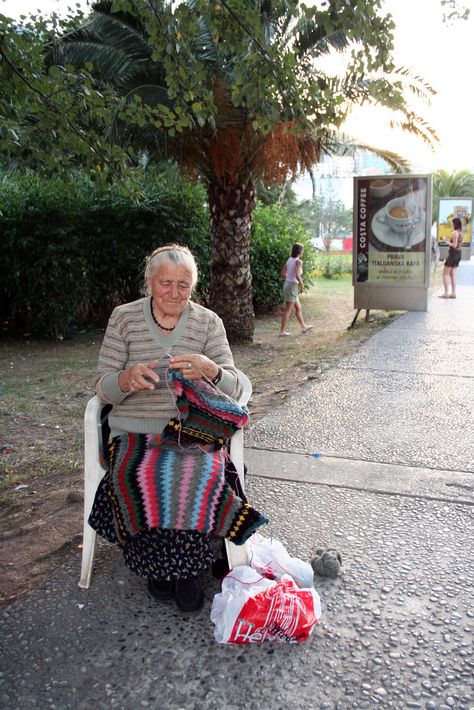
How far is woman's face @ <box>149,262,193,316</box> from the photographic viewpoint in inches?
122

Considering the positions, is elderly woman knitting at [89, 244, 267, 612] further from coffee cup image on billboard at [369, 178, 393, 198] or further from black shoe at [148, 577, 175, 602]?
coffee cup image on billboard at [369, 178, 393, 198]

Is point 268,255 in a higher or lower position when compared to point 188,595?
higher

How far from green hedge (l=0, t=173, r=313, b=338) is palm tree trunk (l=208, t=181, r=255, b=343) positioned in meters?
0.93

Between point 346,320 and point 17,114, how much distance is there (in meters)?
10.4

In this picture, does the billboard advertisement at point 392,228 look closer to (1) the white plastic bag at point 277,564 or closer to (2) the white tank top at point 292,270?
(2) the white tank top at point 292,270

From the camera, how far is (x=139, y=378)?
111 inches

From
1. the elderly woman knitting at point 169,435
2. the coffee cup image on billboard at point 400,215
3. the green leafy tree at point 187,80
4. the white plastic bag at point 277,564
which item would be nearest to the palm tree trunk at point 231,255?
the green leafy tree at point 187,80

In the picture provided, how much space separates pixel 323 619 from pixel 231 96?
5.25m

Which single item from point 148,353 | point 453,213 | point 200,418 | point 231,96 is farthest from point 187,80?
point 453,213

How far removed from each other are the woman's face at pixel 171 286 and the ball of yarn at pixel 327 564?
1.30 meters

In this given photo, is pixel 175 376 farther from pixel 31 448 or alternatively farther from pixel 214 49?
pixel 214 49

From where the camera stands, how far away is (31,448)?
5.69m

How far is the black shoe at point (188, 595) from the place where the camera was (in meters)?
2.70

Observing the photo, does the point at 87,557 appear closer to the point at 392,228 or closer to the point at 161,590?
the point at 161,590
